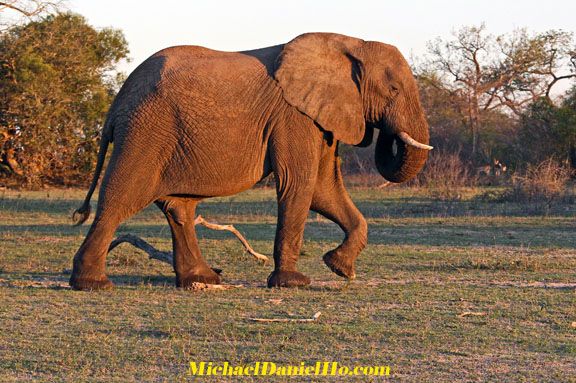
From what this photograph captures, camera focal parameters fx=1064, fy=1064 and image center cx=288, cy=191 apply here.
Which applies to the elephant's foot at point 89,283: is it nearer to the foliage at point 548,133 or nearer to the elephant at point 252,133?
the elephant at point 252,133

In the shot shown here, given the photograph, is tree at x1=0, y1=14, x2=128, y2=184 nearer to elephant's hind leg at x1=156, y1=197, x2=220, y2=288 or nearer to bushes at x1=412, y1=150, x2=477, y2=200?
bushes at x1=412, y1=150, x2=477, y2=200

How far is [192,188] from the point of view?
1020 centimetres

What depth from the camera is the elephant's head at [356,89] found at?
1034 cm

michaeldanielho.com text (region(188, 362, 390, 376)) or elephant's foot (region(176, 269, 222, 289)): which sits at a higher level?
michaeldanielho.com text (region(188, 362, 390, 376))

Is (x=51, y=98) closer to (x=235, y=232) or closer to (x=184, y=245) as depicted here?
(x=235, y=232)

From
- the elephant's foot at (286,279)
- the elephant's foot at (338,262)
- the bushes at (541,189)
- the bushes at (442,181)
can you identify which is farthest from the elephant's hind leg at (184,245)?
the bushes at (442,181)

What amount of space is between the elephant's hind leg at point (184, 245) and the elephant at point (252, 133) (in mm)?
10

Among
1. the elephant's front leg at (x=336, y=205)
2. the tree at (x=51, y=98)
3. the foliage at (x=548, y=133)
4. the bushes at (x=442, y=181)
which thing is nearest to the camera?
the elephant's front leg at (x=336, y=205)

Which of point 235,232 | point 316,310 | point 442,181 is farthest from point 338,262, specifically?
point 442,181

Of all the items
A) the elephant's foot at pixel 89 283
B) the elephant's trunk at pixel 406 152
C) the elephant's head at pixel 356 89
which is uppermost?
the elephant's head at pixel 356 89

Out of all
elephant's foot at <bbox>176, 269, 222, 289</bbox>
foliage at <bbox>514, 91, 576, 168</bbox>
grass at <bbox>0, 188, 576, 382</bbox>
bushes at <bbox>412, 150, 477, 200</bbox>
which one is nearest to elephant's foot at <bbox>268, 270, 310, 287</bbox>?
grass at <bbox>0, 188, 576, 382</bbox>

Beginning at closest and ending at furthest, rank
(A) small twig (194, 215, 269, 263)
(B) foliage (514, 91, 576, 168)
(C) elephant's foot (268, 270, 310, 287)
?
1. (C) elephant's foot (268, 270, 310, 287)
2. (A) small twig (194, 215, 269, 263)
3. (B) foliage (514, 91, 576, 168)

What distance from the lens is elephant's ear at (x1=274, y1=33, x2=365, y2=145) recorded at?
10297mm

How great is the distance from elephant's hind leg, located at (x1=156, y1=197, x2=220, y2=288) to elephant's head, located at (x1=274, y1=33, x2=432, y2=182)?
61.5 inches
